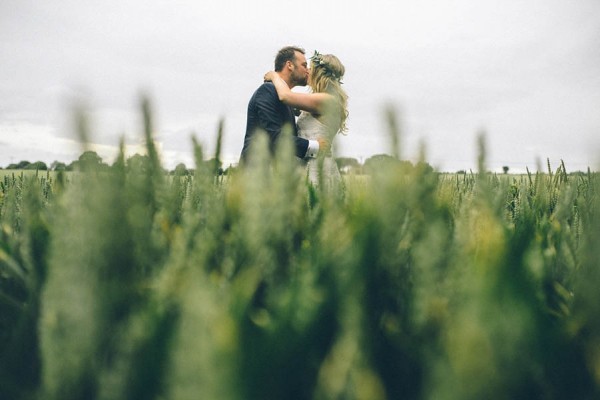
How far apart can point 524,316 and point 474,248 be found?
0.34 metres

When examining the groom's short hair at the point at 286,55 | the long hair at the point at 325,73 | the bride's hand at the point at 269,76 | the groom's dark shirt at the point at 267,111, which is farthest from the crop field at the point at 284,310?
the groom's short hair at the point at 286,55

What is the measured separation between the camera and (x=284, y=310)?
0.48m

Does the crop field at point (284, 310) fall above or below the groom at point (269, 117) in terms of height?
below

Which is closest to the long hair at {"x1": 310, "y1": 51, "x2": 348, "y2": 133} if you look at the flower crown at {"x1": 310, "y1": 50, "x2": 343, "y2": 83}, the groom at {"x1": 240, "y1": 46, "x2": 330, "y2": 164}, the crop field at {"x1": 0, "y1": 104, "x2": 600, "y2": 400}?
the flower crown at {"x1": 310, "y1": 50, "x2": 343, "y2": 83}

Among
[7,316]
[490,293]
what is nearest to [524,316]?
[490,293]

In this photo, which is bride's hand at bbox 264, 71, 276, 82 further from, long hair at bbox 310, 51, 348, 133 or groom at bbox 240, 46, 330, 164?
long hair at bbox 310, 51, 348, 133

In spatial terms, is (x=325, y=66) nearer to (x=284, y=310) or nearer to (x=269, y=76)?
(x=269, y=76)

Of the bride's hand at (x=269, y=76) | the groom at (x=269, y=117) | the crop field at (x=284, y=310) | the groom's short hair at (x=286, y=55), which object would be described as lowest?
the crop field at (x=284, y=310)

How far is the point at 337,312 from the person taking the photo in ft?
1.66

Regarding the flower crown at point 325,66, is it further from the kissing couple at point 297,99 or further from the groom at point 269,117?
the groom at point 269,117

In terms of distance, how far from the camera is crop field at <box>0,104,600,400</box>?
378 mm

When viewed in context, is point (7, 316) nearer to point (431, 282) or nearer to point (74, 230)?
point (74, 230)

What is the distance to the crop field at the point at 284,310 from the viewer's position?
0.38 metres

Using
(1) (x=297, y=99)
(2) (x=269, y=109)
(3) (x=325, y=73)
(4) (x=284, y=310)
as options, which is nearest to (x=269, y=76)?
(2) (x=269, y=109)
